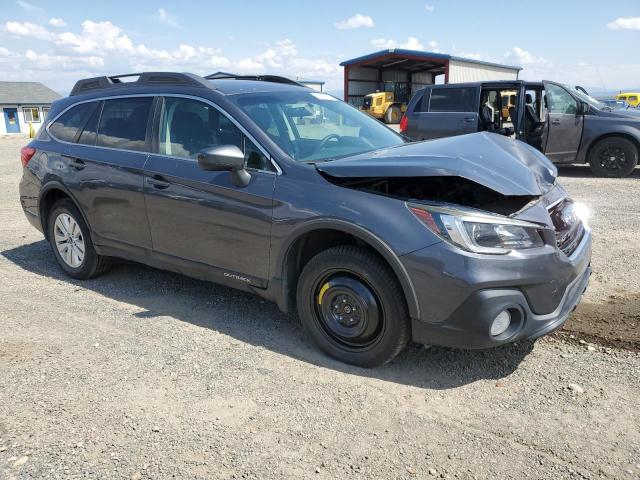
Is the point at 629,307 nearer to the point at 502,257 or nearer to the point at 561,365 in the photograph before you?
the point at 561,365

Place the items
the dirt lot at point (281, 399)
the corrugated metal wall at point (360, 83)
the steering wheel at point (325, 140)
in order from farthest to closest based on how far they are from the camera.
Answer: the corrugated metal wall at point (360, 83)
the steering wheel at point (325, 140)
the dirt lot at point (281, 399)

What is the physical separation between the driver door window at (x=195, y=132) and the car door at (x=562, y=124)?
8.08 m

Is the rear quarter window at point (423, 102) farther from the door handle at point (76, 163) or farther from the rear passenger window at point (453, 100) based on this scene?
the door handle at point (76, 163)

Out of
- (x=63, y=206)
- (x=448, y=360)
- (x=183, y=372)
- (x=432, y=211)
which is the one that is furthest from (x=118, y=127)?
(x=448, y=360)

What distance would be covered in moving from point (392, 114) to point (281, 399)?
31.6m

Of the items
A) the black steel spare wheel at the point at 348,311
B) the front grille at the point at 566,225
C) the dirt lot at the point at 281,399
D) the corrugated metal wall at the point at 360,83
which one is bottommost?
the dirt lot at the point at 281,399

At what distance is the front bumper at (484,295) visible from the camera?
286 cm

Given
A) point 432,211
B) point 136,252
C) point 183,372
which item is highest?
point 432,211

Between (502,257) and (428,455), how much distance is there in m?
1.09

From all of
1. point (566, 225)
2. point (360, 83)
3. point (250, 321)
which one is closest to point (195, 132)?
point (250, 321)

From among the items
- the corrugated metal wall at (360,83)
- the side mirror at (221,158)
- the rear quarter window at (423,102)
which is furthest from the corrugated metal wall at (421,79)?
the side mirror at (221,158)

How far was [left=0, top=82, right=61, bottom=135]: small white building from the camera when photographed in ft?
157

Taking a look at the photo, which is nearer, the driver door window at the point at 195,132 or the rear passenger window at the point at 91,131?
the driver door window at the point at 195,132

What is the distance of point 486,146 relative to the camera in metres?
3.67
